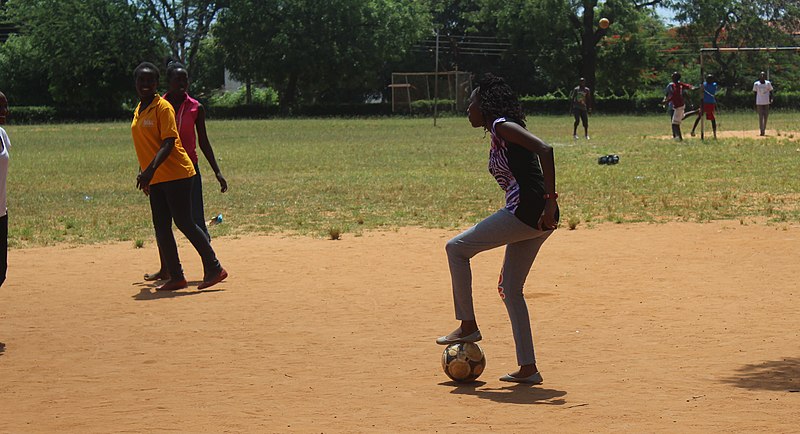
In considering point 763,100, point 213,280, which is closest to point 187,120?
point 213,280

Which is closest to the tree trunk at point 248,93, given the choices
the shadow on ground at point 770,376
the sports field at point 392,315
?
the sports field at point 392,315

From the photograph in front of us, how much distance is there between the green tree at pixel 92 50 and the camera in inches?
2672

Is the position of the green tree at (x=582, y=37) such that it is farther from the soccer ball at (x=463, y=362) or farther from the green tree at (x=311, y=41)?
the soccer ball at (x=463, y=362)

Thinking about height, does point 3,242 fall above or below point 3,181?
below

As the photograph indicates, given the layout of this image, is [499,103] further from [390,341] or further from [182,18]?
[182,18]

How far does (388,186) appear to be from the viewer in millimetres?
18938

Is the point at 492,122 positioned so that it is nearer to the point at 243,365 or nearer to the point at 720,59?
the point at 243,365

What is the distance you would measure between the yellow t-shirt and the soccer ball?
3.88 meters

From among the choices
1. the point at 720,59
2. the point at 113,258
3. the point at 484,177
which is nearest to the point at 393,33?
the point at 720,59

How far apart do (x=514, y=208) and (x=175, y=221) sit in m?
4.28

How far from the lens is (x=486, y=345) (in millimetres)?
7582

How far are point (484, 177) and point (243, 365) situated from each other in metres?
13.7

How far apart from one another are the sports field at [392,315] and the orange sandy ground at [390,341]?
24 millimetres

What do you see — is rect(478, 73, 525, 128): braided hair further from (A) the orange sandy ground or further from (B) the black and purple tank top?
(A) the orange sandy ground
